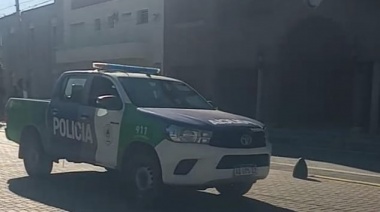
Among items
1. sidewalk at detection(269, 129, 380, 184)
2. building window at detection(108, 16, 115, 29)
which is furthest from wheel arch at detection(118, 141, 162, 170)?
building window at detection(108, 16, 115, 29)

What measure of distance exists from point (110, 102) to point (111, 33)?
3206 cm

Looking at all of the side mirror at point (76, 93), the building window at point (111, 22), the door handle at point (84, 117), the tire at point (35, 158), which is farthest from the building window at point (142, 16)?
the door handle at point (84, 117)

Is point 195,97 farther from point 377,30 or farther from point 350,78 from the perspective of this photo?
point 350,78

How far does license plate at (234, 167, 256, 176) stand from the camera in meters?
8.88

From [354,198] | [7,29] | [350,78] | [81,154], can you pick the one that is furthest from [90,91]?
[7,29]

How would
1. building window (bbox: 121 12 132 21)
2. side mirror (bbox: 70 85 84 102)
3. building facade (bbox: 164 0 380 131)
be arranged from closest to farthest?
side mirror (bbox: 70 85 84 102)
building facade (bbox: 164 0 380 131)
building window (bbox: 121 12 132 21)

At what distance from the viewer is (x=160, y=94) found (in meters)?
10.0

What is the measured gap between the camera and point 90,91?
1039 cm

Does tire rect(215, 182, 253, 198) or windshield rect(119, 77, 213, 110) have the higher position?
windshield rect(119, 77, 213, 110)

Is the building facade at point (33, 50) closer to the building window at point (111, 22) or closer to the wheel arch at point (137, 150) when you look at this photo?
the building window at point (111, 22)

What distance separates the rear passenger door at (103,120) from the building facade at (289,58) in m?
18.5

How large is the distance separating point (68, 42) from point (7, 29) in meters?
12.5

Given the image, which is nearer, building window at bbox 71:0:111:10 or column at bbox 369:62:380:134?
column at bbox 369:62:380:134

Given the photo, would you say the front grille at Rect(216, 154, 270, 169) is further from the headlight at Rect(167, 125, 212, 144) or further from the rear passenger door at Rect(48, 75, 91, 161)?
the rear passenger door at Rect(48, 75, 91, 161)
